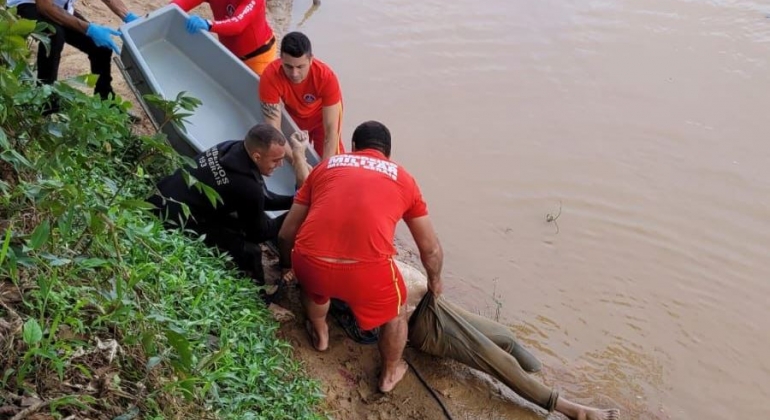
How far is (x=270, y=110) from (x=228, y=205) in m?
1.09

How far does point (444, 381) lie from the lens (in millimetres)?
4281

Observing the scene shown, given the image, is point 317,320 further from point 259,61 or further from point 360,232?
point 259,61

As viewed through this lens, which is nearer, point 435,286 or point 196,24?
A: point 435,286

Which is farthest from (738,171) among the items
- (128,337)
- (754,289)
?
(128,337)

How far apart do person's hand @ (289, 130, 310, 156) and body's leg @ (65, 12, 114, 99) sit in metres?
1.30

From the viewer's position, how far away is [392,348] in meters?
3.93

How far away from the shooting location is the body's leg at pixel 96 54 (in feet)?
15.8

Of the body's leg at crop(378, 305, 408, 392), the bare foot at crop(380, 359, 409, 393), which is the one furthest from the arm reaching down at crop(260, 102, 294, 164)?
the bare foot at crop(380, 359, 409, 393)

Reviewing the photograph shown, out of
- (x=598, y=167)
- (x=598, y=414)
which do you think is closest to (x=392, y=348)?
(x=598, y=414)

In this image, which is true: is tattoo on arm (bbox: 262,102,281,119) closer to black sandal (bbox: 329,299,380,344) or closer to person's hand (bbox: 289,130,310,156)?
person's hand (bbox: 289,130,310,156)

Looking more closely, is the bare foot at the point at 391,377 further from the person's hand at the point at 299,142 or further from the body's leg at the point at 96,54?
the body's leg at the point at 96,54

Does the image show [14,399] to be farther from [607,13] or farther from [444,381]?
[607,13]

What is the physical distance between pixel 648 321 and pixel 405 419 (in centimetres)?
220

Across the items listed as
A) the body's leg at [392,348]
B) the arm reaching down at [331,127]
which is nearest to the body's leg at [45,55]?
the arm reaching down at [331,127]
